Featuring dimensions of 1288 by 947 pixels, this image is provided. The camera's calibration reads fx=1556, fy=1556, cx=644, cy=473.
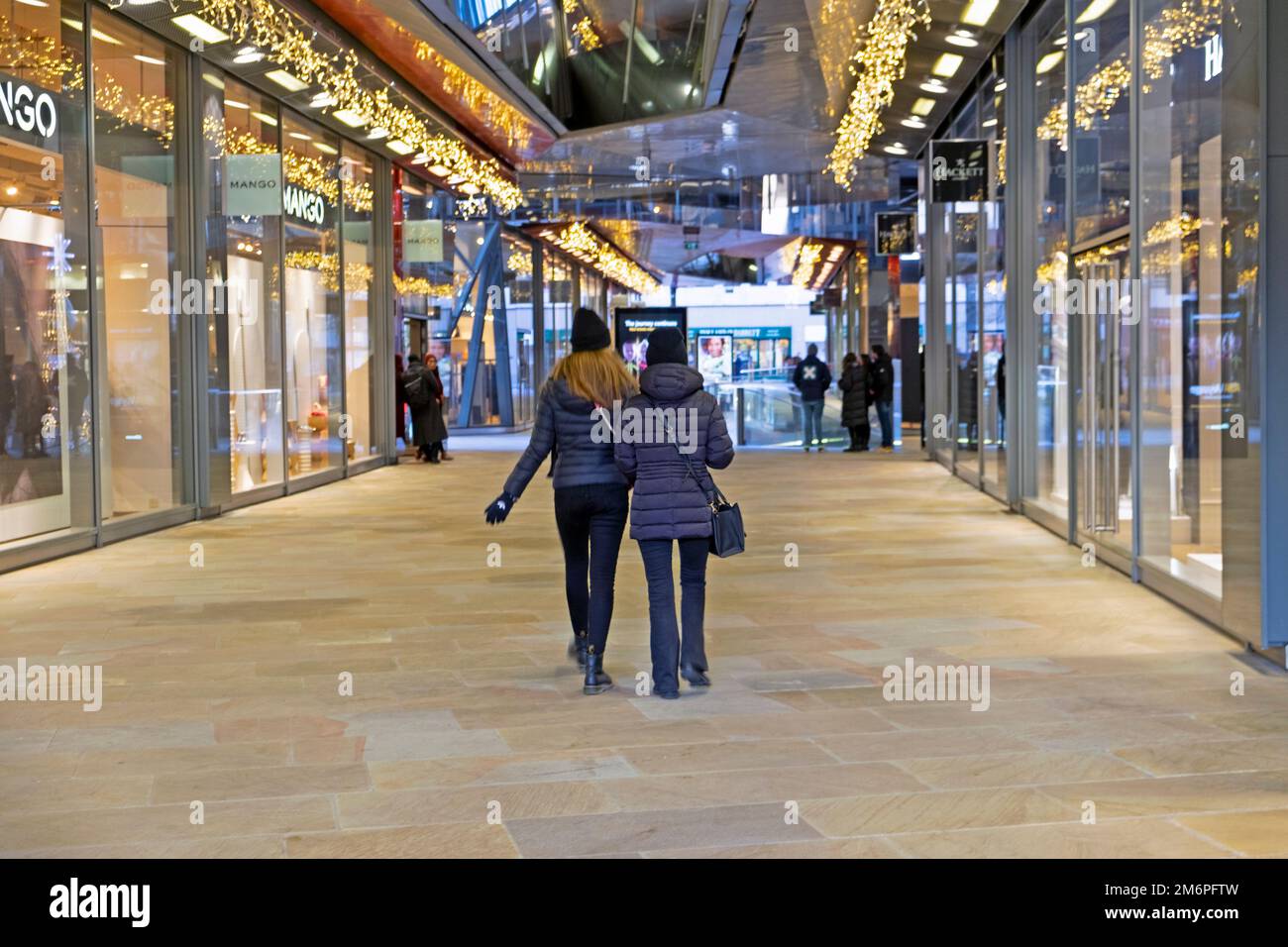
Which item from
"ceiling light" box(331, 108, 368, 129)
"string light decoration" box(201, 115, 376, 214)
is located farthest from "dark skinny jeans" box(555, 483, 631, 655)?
"ceiling light" box(331, 108, 368, 129)

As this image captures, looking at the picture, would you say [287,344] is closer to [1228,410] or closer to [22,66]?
[22,66]

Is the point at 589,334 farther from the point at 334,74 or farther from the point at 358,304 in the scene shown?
the point at 358,304

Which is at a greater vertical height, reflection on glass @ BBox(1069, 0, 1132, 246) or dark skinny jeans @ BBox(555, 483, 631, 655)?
reflection on glass @ BBox(1069, 0, 1132, 246)

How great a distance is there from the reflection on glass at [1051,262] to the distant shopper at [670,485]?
6.53m

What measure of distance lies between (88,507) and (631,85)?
1129cm

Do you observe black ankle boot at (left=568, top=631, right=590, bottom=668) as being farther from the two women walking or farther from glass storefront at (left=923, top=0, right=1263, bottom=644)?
glass storefront at (left=923, top=0, right=1263, bottom=644)

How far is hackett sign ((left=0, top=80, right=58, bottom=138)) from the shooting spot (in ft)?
36.3

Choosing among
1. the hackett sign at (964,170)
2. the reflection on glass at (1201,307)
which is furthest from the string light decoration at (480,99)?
the reflection on glass at (1201,307)

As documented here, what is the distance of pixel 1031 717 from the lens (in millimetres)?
6301

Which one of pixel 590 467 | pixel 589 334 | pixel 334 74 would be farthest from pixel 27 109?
pixel 590 467

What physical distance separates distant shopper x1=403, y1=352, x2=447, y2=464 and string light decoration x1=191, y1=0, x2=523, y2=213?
10.8ft

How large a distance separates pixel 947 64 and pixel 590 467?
1159 cm

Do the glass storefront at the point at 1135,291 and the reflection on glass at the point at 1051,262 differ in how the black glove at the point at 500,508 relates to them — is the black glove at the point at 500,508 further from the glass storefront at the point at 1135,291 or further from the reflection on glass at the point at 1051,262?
the reflection on glass at the point at 1051,262
